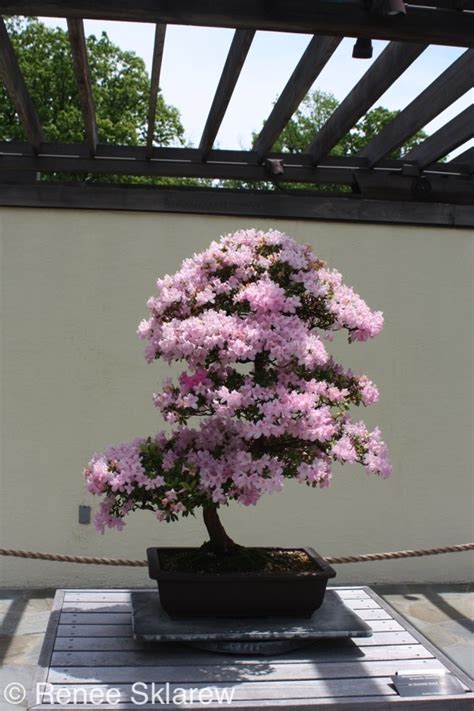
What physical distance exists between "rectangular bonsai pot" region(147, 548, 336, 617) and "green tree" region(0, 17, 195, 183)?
35.8ft

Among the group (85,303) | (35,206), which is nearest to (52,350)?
(85,303)

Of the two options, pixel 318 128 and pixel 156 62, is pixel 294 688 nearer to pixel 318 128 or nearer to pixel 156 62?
pixel 156 62

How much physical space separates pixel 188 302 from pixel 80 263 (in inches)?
83.7

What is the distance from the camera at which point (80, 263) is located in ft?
14.3

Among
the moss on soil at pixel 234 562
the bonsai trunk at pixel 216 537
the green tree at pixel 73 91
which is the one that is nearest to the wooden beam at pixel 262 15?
the bonsai trunk at pixel 216 537

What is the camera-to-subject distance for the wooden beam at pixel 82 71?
279 cm

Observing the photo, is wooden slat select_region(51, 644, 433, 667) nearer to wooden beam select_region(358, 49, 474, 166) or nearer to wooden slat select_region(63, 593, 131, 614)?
wooden slat select_region(63, 593, 131, 614)

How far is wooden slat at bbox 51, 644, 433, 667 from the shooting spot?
2162 mm

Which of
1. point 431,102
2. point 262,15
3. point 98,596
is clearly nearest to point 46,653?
point 98,596

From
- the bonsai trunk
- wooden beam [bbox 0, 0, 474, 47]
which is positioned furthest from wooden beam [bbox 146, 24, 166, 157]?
the bonsai trunk

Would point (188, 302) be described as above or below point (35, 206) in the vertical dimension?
below

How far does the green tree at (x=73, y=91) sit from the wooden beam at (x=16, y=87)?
8.77 m

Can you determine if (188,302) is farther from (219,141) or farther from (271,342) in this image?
(219,141)

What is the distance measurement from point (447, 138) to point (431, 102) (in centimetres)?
53
